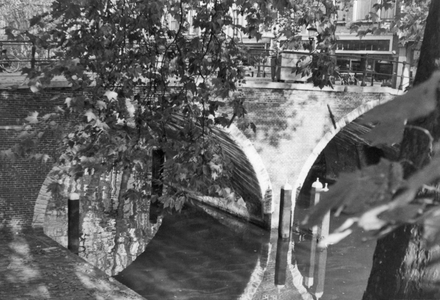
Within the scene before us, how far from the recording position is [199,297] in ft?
32.4

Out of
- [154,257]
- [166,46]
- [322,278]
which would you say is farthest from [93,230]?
[166,46]

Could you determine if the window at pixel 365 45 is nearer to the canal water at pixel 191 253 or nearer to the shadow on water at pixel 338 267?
the canal water at pixel 191 253

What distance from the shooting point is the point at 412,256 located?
3.42 meters

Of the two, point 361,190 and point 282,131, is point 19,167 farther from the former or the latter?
point 361,190

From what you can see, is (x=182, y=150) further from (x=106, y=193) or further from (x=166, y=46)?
(x=106, y=193)

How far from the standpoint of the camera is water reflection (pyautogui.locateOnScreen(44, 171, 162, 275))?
11727 mm

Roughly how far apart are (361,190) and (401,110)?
0.18 meters

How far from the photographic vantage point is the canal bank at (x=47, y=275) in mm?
7770

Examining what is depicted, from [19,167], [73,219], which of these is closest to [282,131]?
[73,219]

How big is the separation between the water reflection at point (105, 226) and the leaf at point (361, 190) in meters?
10.2

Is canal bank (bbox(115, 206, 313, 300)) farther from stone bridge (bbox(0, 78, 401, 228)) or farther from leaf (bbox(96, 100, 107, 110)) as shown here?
leaf (bbox(96, 100, 107, 110))

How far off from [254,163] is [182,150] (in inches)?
329

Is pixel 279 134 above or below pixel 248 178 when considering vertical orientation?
above

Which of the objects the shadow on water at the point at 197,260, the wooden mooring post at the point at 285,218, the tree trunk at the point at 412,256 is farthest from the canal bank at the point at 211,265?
the tree trunk at the point at 412,256
